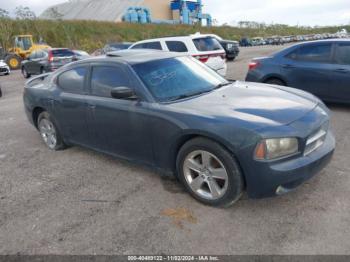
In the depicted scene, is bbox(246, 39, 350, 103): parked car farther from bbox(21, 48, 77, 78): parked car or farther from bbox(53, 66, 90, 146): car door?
bbox(21, 48, 77, 78): parked car

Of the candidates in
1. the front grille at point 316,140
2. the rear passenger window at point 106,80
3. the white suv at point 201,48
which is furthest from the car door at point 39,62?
the front grille at point 316,140

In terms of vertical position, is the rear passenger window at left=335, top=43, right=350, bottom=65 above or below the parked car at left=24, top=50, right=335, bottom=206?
above

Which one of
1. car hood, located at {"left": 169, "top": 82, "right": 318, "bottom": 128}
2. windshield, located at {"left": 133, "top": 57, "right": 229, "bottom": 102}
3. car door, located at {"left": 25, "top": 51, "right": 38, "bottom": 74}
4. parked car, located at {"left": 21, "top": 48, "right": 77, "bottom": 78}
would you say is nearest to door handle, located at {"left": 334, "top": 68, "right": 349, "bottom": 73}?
car hood, located at {"left": 169, "top": 82, "right": 318, "bottom": 128}

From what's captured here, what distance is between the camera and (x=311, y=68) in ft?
22.3

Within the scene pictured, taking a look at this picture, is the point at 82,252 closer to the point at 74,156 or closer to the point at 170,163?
the point at 170,163

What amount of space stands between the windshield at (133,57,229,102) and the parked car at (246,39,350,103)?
318 cm

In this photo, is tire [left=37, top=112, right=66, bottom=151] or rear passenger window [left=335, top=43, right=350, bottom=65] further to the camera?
rear passenger window [left=335, top=43, right=350, bottom=65]

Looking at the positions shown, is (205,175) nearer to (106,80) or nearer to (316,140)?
(316,140)

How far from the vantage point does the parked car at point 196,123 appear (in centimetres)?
302

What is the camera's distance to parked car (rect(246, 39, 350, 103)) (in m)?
6.46

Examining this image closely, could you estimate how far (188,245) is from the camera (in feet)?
9.29

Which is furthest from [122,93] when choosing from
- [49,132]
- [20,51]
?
[20,51]

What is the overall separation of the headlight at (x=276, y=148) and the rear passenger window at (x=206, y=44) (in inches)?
340

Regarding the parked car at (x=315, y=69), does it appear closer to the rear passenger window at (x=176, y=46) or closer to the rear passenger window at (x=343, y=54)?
the rear passenger window at (x=343, y=54)
